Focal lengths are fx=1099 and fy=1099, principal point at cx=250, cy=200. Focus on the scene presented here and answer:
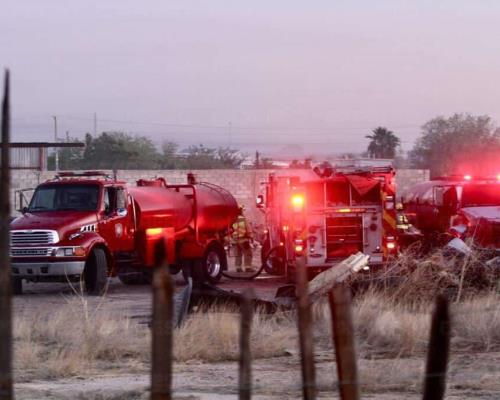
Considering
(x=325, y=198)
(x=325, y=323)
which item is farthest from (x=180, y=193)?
(x=325, y=323)

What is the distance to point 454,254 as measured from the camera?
1880 centimetres

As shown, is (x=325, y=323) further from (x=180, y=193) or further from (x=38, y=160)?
(x=38, y=160)

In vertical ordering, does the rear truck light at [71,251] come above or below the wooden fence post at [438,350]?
below

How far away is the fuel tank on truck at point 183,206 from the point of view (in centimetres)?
2614

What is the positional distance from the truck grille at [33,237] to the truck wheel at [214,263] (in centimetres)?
504

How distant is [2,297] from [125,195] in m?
20.4

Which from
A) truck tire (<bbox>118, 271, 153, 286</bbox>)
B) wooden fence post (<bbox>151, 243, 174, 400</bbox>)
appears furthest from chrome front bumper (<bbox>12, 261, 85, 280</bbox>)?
wooden fence post (<bbox>151, 243, 174, 400</bbox>)

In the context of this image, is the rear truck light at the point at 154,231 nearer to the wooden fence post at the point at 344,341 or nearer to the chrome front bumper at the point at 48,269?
the chrome front bumper at the point at 48,269

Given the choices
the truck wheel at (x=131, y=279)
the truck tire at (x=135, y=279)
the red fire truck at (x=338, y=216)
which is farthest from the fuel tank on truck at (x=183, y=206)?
the red fire truck at (x=338, y=216)

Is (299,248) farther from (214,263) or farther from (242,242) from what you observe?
(242,242)

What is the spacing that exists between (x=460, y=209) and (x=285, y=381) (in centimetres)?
1572

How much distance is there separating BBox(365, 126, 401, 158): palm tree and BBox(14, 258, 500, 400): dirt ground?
55630 millimetres

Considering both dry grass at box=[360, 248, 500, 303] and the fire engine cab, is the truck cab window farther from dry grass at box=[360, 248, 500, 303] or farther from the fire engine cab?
dry grass at box=[360, 248, 500, 303]

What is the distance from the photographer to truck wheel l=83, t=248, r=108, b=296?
2417 cm
